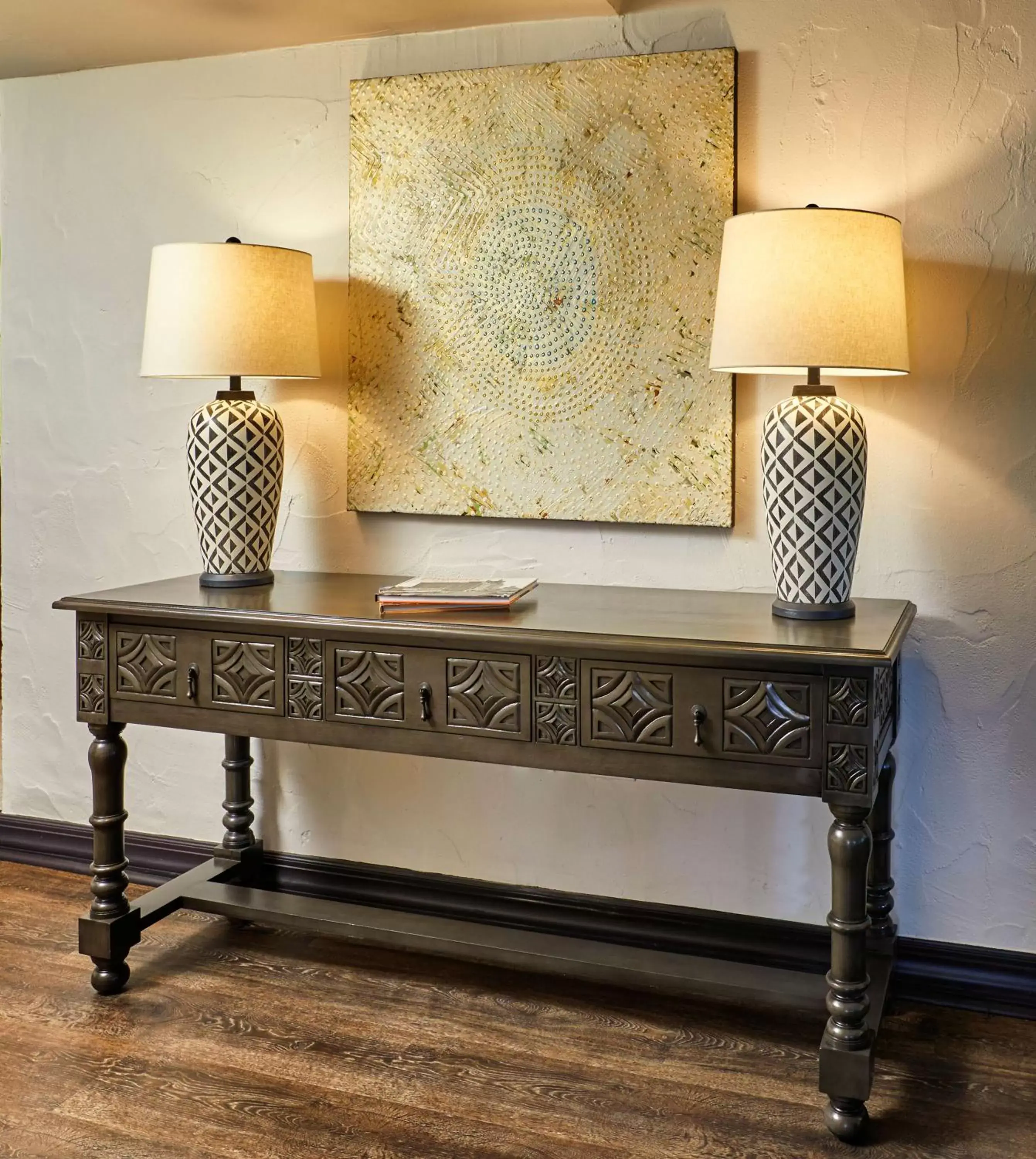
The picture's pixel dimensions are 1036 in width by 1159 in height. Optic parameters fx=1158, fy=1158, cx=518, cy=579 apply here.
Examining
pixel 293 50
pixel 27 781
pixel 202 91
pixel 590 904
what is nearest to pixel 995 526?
pixel 590 904

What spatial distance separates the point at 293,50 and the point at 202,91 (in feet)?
0.90

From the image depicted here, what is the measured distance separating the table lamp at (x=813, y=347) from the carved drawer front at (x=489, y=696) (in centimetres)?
51

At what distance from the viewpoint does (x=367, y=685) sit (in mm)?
2209

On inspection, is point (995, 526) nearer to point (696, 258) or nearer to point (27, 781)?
point (696, 258)

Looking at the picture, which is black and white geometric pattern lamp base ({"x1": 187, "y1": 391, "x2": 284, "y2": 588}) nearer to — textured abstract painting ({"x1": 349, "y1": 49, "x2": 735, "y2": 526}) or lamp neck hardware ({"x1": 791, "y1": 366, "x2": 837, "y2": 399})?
textured abstract painting ({"x1": 349, "y1": 49, "x2": 735, "y2": 526})

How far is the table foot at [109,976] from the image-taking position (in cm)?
245

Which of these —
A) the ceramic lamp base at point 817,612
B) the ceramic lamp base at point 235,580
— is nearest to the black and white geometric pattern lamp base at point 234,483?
the ceramic lamp base at point 235,580

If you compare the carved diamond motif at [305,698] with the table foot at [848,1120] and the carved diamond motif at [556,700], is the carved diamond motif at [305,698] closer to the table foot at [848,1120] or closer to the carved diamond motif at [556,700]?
the carved diamond motif at [556,700]

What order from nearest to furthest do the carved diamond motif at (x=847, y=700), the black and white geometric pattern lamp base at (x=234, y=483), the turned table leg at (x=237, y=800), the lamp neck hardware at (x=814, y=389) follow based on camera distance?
the carved diamond motif at (x=847, y=700) < the lamp neck hardware at (x=814, y=389) < the black and white geometric pattern lamp base at (x=234, y=483) < the turned table leg at (x=237, y=800)

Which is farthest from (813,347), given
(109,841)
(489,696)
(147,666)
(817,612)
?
(109,841)

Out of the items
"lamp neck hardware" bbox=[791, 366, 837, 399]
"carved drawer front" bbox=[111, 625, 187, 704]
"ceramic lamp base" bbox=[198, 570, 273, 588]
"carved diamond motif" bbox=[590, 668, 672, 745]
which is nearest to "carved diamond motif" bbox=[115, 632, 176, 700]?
"carved drawer front" bbox=[111, 625, 187, 704]

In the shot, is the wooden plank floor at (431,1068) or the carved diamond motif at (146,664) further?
the carved diamond motif at (146,664)

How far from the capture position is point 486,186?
8.50 ft

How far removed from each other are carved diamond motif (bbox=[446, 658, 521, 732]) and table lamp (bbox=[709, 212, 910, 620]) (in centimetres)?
52
